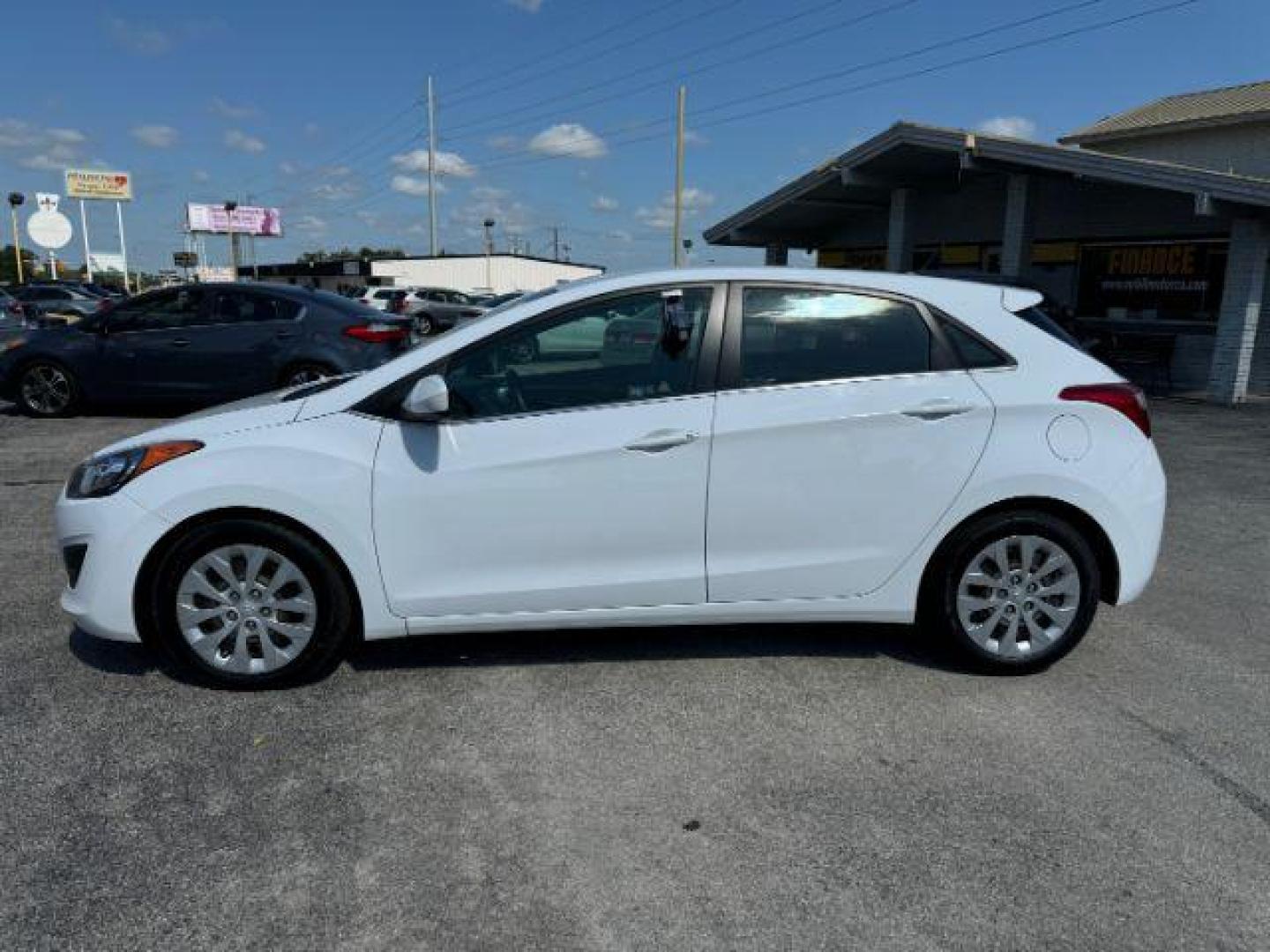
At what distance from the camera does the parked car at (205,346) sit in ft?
31.8

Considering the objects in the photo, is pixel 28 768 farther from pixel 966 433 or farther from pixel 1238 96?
pixel 1238 96

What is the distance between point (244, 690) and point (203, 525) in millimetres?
685

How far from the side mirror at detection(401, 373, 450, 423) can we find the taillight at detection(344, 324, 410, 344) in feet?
21.8

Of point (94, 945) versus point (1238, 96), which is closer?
point (94, 945)

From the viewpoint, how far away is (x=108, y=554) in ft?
11.4

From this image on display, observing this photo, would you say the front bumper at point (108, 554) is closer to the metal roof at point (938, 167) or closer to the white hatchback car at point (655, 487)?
the white hatchback car at point (655, 487)

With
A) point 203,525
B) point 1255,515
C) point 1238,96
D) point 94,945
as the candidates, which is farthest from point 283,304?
point 1238,96

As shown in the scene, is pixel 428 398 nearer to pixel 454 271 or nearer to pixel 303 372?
pixel 303 372

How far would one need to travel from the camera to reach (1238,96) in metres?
21.1

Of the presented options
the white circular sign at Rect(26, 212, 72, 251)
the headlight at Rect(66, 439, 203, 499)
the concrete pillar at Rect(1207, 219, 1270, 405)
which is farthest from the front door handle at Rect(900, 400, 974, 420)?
the white circular sign at Rect(26, 212, 72, 251)

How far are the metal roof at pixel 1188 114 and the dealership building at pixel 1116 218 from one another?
0.05m

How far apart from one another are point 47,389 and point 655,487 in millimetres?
9691

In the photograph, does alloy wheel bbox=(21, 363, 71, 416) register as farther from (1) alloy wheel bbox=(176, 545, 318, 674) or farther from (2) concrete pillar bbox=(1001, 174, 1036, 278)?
(2) concrete pillar bbox=(1001, 174, 1036, 278)

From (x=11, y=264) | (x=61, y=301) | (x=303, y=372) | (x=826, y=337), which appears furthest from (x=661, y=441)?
(x=11, y=264)
